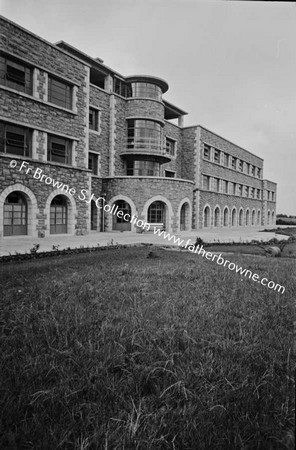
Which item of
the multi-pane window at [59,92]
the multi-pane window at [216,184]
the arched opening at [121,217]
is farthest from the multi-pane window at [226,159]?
the multi-pane window at [59,92]

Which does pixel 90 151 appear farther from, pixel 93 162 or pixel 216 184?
pixel 216 184

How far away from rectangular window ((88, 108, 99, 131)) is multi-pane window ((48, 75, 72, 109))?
476 cm

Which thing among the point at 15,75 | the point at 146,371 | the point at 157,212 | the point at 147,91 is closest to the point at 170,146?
the point at 147,91

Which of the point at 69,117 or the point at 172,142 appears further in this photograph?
the point at 172,142

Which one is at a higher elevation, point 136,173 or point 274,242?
point 136,173

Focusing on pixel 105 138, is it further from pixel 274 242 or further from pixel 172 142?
pixel 274 242

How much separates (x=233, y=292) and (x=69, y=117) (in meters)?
17.0

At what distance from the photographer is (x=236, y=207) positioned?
131 feet

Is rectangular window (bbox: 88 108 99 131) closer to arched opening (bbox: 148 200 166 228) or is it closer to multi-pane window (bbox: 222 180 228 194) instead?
arched opening (bbox: 148 200 166 228)

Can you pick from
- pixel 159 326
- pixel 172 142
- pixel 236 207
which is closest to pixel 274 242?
pixel 159 326

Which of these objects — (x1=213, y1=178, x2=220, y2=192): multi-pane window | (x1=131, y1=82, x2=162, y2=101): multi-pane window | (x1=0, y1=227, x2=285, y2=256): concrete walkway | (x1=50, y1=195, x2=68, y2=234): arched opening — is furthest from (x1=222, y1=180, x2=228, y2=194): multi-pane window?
(x1=50, y1=195, x2=68, y2=234): arched opening

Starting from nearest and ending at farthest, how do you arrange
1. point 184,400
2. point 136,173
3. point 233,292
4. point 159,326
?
point 184,400
point 159,326
point 233,292
point 136,173

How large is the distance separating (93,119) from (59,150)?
6766 mm

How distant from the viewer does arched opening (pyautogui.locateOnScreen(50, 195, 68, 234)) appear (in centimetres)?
1728
